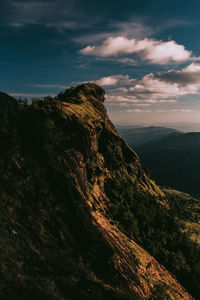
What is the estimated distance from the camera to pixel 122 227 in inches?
3386

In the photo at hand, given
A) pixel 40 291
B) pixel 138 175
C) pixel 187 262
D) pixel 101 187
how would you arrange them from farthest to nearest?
pixel 138 175 < pixel 187 262 < pixel 101 187 < pixel 40 291

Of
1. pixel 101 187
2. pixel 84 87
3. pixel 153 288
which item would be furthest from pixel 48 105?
pixel 84 87

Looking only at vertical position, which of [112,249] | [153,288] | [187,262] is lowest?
[187,262]

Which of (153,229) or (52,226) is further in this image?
(153,229)

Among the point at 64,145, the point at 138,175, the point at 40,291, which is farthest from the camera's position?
the point at 138,175

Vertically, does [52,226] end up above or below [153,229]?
above

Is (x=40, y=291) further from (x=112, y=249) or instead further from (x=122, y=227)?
(x=122, y=227)

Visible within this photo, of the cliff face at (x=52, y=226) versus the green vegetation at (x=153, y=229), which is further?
the green vegetation at (x=153, y=229)

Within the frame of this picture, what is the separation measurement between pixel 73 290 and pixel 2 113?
44.1 metres

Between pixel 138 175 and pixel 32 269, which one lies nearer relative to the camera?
pixel 32 269

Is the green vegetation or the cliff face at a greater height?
the cliff face

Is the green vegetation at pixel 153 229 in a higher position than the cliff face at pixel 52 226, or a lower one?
lower

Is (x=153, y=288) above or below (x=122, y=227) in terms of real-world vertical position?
below

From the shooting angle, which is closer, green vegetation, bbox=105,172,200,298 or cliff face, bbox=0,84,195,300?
cliff face, bbox=0,84,195,300
